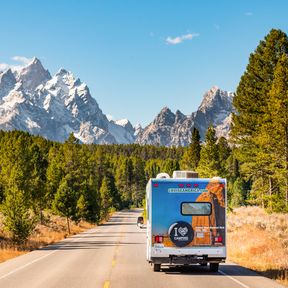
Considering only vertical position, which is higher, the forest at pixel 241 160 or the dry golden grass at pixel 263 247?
the forest at pixel 241 160

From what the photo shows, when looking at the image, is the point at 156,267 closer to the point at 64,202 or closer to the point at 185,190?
the point at 185,190

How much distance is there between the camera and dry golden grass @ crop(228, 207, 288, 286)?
61.1 ft

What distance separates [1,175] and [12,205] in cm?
3474

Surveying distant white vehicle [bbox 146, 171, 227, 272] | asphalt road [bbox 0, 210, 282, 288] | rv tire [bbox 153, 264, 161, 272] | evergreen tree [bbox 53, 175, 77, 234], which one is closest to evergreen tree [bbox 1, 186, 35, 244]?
asphalt road [bbox 0, 210, 282, 288]

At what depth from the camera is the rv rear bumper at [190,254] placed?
1667 cm

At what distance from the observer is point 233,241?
96.5 feet

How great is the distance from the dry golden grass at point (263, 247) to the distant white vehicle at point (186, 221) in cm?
234

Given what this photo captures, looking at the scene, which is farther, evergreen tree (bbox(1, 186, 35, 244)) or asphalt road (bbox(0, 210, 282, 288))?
evergreen tree (bbox(1, 186, 35, 244))

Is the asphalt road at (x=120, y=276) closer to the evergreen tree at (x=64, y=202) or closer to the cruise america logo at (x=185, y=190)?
the cruise america logo at (x=185, y=190)

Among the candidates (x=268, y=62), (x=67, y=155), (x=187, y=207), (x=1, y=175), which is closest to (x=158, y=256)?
(x=187, y=207)

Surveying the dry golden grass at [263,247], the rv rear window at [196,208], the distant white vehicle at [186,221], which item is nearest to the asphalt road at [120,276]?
the distant white vehicle at [186,221]

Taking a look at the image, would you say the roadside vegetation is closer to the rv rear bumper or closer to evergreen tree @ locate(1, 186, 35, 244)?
evergreen tree @ locate(1, 186, 35, 244)

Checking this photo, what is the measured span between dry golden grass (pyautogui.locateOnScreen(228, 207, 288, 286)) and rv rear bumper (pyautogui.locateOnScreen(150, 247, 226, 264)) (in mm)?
1986

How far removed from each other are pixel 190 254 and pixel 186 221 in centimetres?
112
